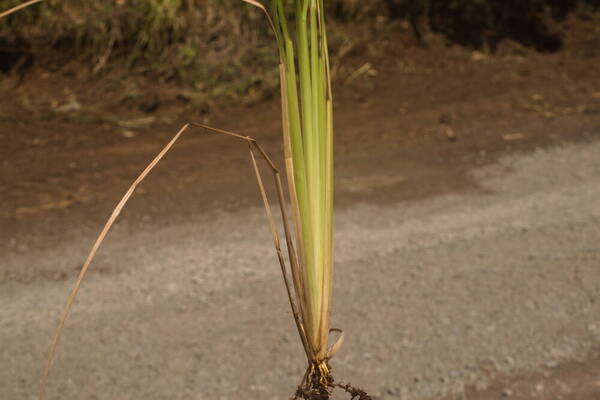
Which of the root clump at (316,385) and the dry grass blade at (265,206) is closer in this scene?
Answer: the dry grass blade at (265,206)

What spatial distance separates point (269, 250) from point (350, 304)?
28.0 inches

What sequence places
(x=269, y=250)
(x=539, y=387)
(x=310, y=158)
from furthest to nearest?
(x=269, y=250) → (x=539, y=387) → (x=310, y=158)

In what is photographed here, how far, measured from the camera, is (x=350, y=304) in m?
3.49

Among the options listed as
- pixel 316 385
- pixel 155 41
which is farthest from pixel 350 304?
pixel 155 41

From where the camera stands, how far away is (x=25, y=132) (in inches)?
223

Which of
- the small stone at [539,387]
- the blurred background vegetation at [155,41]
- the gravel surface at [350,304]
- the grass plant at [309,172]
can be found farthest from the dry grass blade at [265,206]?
the blurred background vegetation at [155,41]

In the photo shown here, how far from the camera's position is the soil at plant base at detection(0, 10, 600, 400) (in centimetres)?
303

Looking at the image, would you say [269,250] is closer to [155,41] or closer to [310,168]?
[310,168]

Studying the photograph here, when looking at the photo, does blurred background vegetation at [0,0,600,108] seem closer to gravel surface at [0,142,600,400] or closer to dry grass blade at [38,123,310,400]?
gravel surface at [0,142,600,400]

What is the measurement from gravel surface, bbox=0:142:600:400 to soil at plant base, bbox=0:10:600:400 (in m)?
0.01

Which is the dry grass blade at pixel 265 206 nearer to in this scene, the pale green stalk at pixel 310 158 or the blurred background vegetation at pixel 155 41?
the pale green stalk at pixel 310 158

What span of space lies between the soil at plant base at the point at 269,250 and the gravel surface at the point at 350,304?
1cm

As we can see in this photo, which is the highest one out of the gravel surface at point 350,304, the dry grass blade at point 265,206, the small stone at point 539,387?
Result: the dry grass blade at point 265,206

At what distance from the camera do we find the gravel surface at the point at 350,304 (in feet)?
9.83
